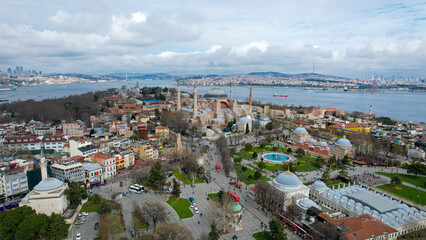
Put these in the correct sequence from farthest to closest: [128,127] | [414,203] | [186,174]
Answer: [128,127] < [186,174] < [414,203]

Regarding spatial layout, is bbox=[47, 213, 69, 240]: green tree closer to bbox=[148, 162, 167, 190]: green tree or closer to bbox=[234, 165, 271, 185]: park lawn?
bbox=[148, 162, 167, 190]: green tree

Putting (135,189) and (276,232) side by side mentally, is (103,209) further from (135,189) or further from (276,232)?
(276,232)

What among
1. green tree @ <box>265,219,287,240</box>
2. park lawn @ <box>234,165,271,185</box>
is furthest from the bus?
green tree @ <box>265,219,287,240</box>

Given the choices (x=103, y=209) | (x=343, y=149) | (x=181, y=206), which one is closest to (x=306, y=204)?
(x=181, y=206)

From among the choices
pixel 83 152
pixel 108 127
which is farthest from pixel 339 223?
pixel 108 127

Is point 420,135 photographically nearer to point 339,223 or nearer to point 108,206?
point 339,223

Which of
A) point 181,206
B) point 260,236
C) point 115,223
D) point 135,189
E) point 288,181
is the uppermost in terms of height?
point 288,181
